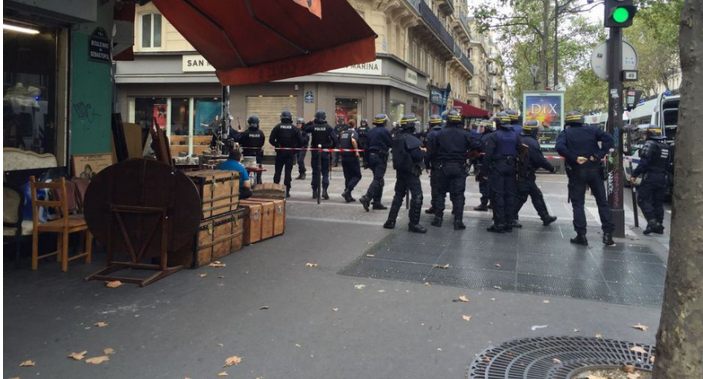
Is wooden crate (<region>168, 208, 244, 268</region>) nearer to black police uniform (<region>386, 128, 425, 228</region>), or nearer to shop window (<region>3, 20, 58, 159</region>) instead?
shop window (<region>3, 20, 58, 159</region>)

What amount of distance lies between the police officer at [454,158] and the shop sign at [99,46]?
5.02 m

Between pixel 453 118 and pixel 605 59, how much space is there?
2493 millimetres

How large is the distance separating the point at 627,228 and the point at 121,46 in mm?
9002

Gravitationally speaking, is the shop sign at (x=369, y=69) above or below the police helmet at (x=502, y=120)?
above

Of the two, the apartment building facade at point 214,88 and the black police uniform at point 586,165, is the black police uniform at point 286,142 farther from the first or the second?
the apartment building facade at point 214,88

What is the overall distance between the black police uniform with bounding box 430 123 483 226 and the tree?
19.3ft

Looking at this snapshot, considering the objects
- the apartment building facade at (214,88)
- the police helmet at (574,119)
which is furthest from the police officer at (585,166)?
the apartment building facade at (214,88)

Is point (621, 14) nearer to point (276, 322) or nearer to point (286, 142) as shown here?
point (286, 142)

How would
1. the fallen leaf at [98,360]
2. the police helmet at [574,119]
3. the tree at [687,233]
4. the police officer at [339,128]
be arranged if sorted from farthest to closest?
the police officer at [339,128]
the police helmet at [574,119]
the fallen leaf at [98,360]
the tree at [687,233]

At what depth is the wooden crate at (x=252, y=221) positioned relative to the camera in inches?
287

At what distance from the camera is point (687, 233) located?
2.88 m

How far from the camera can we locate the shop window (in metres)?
6.46

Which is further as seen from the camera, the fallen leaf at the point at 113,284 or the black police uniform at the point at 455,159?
the black police uniform at the point at 455,159

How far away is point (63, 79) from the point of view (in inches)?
275
